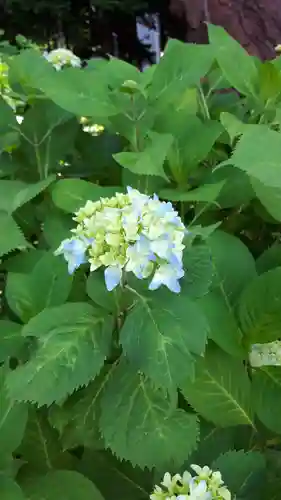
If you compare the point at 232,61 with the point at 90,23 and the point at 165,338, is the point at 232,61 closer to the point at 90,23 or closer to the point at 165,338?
the point at 165,338

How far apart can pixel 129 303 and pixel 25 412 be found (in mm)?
166

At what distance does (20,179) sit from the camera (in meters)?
0.98

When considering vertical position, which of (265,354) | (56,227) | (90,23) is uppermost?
(56,227)

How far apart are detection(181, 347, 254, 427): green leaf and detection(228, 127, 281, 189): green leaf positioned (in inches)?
9.0

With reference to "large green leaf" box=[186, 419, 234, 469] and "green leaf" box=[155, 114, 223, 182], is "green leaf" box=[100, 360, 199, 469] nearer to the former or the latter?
"large green leaf" box=[186, 419, 234, 469]

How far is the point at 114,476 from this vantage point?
77cm

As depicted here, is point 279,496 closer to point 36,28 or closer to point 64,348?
Answer: point 64,348

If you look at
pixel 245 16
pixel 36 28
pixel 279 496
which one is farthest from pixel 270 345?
pixel 36 28

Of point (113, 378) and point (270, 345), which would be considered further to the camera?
point (270, 345)

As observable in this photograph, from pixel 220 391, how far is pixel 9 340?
259mm

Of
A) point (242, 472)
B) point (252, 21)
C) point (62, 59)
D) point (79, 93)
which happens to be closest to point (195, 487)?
point (242, 472)

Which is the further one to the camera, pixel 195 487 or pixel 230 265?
pixel 230 265

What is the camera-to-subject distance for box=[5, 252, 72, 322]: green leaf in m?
0.75

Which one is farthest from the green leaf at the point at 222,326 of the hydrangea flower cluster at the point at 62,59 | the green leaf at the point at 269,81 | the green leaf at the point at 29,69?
the hydrangea flower cluster at the point at 62,59
